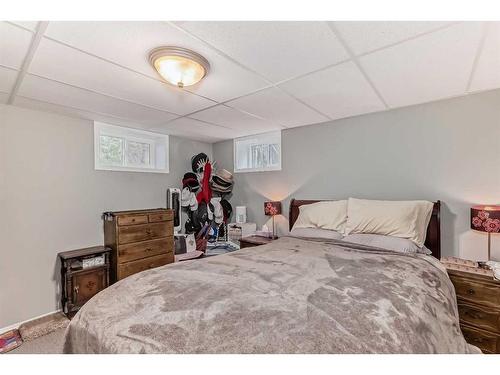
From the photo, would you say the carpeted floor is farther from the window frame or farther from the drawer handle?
the drawer handle

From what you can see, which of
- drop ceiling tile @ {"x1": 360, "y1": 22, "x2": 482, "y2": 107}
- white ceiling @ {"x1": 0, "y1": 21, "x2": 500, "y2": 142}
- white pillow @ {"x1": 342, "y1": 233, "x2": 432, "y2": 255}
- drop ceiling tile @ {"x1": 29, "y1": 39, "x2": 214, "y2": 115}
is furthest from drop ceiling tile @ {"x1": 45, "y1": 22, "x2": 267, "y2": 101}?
white pillow @ {"x1": 342, "y1": 233, "x2": 432, "y2": 255}

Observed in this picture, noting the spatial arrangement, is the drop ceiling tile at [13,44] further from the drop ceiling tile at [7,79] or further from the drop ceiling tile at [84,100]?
the drop ceiling tile at [84,100]

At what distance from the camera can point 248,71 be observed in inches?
69.9

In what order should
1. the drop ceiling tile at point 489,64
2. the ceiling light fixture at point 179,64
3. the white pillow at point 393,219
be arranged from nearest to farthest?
1. the drop ceiling tile at point 489,64
2. the ceiling light fixture at point 179,64
3. the white pillow at point 393,219

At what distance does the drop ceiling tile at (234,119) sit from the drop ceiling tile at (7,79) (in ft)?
5.13

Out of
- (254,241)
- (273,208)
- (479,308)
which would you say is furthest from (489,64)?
(254,241)

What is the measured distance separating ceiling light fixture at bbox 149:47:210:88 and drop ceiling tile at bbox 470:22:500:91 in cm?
172

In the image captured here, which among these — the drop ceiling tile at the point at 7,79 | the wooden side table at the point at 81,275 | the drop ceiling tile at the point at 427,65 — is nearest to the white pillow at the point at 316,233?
the drop ceiling tile at the point at 427,65

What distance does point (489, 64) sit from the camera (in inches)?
65.8

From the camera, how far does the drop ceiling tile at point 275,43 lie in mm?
1282

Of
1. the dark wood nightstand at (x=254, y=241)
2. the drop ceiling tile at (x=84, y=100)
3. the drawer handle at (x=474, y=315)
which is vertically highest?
the drop ceiling tile at (x=84, y=100)

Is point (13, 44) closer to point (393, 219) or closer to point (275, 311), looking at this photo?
point (275, 311)
